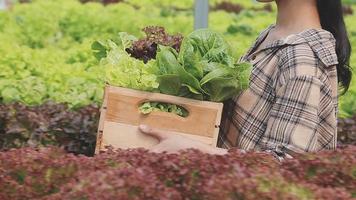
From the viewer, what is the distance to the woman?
3207 mm

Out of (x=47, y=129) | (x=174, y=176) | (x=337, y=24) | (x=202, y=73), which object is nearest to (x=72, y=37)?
(x=47, y=129)

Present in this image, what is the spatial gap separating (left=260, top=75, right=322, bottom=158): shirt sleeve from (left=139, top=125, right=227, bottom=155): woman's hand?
7.9 inches

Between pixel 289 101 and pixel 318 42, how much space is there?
27 cm

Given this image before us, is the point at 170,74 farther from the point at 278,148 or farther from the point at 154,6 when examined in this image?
the point at 154,6

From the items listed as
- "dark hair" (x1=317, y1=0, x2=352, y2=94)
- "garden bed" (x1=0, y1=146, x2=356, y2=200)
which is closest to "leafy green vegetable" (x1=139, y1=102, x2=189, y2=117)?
"garden bed" (x1=0, y1=146, x2=356, y2=200)

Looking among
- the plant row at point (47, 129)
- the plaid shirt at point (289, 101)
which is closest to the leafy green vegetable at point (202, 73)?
the plaid shirt at point (289, 101)

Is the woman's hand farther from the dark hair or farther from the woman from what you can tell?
the dark hair

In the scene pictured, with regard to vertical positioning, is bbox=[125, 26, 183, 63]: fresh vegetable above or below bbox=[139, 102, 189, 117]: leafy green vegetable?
above

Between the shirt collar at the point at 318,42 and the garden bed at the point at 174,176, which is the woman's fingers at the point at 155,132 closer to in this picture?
the garden bed at the point at 174,176

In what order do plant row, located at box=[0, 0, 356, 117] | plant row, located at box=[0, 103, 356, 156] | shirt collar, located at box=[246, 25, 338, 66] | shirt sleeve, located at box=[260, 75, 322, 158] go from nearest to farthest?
shirt sleeve, located at box=[260, 75, 322, 158] → shirt collar, located at box=[246, 25, 338, 66] → plant row, located at box=[0, 103, 356, 156] → plant row, located at box=[0, 0, 356, 117]

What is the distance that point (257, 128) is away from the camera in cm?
339

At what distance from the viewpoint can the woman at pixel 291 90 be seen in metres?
3.21

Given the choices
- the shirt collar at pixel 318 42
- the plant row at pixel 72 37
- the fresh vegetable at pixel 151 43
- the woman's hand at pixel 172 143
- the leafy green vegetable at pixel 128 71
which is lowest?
the plant row at pixel 72 37

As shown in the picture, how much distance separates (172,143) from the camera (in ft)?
10.6
